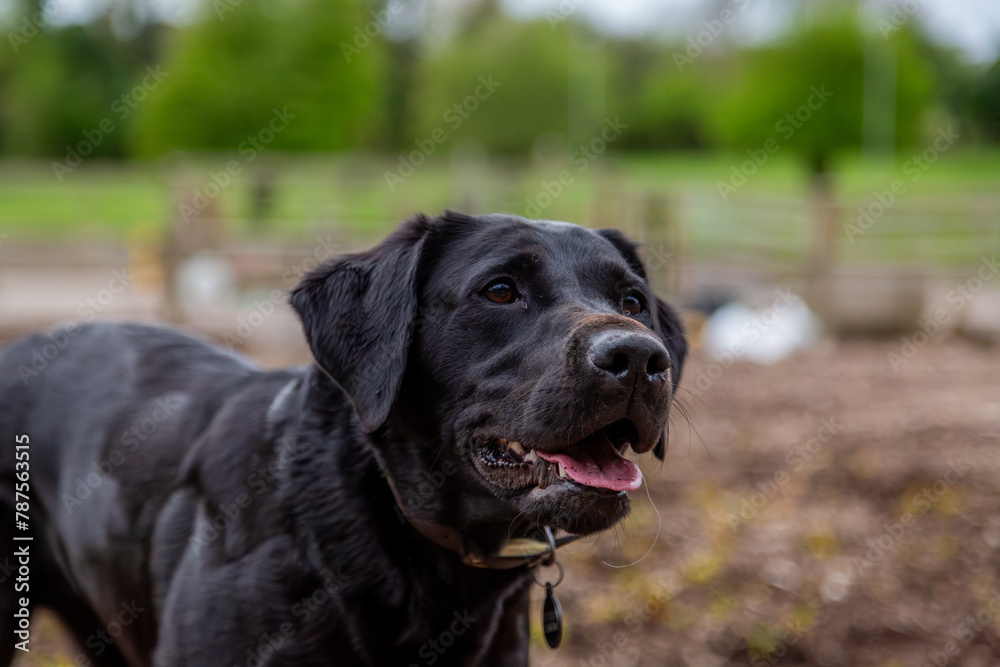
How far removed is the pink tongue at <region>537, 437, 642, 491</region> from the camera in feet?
7.43

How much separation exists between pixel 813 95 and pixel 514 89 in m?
19.4

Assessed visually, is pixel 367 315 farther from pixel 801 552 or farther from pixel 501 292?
pixel 801 552

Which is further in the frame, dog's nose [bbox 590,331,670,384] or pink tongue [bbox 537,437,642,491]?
pink tongue [bbox 537,437,642,491]

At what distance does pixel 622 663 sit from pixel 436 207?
1313cm

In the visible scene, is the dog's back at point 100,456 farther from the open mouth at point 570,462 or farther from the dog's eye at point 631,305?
the dog's eye at point 631,305

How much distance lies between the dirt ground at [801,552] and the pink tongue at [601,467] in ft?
1.18

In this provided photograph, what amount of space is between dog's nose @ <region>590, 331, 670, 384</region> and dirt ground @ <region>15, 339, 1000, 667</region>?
26.7 inches

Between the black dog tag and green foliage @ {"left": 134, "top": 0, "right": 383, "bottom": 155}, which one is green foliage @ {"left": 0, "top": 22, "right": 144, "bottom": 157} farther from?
the black dog tag

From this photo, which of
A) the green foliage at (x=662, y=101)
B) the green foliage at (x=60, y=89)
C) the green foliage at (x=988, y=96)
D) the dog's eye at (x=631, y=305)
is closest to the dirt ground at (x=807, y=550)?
the dog's eye at (x=631, y=305)

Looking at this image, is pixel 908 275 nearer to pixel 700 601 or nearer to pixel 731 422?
pixel 731 422

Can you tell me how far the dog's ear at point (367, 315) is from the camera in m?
2.43

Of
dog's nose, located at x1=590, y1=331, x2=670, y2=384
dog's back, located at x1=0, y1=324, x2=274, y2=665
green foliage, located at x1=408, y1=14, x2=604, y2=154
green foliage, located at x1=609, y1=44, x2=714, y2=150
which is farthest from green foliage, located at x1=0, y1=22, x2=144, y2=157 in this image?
dog's nose, located at x1=590, y1=331, x2=670, y2=384

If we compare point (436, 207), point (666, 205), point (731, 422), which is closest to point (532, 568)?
point (731, 422)

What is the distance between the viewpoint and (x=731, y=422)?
23.3 feet
